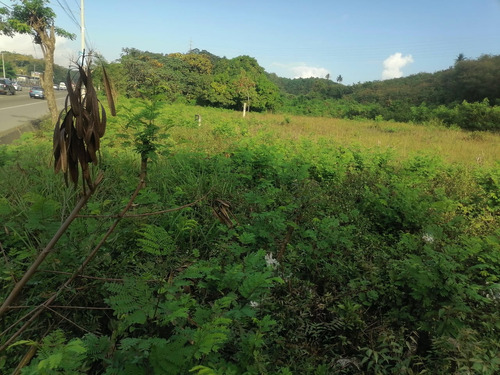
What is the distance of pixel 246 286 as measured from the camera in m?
1.50

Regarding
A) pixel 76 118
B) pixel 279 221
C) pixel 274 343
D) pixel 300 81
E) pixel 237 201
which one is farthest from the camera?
pixel 300 81

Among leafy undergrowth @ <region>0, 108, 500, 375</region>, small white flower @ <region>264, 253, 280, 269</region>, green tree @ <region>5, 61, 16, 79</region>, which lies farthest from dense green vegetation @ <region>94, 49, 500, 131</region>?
green tree @ <region>5, 61, 16, 79</region>

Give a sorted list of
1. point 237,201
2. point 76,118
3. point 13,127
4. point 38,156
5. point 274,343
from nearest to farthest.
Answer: point 76,118
point 274,343
point 237,201
point 38,156
point 13,127

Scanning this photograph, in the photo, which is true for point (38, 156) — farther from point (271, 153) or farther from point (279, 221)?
point (279, 221)

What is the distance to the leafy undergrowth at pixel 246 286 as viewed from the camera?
120cm

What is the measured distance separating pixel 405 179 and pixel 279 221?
3.42 metres

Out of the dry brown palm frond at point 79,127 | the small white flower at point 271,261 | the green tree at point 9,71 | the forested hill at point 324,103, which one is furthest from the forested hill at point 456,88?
the green tree at point 9,71

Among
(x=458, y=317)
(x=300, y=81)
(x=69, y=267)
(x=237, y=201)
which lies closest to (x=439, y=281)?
(x=458, y=317)

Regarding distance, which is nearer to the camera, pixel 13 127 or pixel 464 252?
pixel 464 252

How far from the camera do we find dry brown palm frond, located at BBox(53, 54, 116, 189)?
55cm

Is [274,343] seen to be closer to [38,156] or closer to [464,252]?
[464,252]

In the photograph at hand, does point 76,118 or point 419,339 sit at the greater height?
point 76,118

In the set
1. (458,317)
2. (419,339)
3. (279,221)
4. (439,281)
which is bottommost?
(419,339)

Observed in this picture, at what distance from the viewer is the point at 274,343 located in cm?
171
